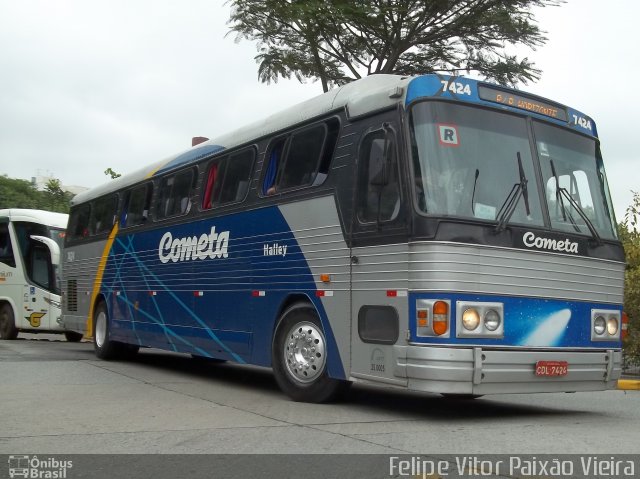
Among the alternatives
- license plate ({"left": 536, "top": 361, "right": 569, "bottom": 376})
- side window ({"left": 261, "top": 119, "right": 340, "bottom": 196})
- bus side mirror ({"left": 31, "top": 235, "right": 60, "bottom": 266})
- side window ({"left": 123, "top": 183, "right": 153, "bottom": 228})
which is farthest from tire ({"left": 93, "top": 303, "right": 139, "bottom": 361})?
license plate ({"left": 536, "top": 361, "right": 569, "bottom": 376})

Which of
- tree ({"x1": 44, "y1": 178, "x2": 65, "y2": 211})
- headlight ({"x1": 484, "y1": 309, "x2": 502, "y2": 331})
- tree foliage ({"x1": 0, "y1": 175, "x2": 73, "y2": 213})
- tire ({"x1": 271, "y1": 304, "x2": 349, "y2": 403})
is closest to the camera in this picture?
headlight ({"x1": 484, "y1": 309, "x2": 502, "y2": 331})

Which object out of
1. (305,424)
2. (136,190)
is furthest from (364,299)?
(136,190)

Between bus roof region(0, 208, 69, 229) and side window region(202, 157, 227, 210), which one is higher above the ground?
bus roof region(0, 208, 69, 229)

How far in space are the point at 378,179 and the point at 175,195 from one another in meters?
5.75

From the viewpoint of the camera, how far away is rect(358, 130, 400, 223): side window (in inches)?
304

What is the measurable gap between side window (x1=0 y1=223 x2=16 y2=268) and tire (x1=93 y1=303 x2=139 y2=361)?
7510 mm

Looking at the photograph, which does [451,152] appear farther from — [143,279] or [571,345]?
[143,279]

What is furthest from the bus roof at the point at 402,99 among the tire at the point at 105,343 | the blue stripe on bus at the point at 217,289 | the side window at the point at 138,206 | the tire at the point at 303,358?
the tire at the point at 105,343

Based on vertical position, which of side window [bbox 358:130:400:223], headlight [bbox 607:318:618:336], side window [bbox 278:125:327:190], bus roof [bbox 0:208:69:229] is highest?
bus roof [bbox 0:208:69:229]

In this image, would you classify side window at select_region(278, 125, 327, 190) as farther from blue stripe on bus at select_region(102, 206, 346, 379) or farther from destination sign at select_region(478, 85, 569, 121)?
destination sign at select_region(478, 85, 569, 121)

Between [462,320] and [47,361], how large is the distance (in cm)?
942

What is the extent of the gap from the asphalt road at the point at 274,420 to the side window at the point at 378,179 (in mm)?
2021

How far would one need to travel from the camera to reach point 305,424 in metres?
7.37

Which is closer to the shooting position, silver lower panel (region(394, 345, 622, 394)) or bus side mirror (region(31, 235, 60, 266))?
silver lower panel (region(394, 345, 622, 394))
